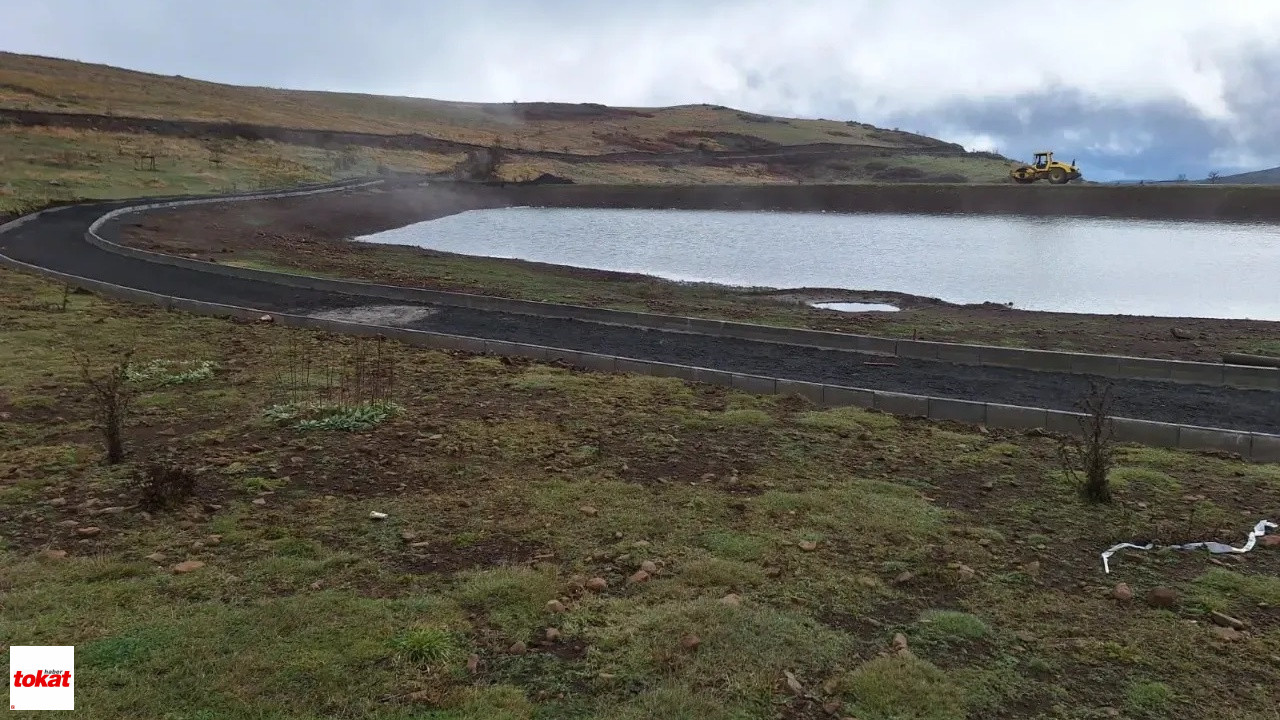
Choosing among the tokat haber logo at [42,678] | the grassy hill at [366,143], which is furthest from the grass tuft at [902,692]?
the grassy hill at [366,143]

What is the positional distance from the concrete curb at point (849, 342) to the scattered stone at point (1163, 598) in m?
8.05

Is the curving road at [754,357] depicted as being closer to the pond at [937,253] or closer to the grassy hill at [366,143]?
the pond at [937,253]

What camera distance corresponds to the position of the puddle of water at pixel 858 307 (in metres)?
20.0

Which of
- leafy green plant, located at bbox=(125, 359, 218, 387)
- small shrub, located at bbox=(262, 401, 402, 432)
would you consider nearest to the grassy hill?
leafy green plant, located at bbox=(125, 359, 218, 387)

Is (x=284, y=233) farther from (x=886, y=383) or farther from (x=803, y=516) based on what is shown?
(x=803, y=516)

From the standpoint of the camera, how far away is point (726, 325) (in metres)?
15.5

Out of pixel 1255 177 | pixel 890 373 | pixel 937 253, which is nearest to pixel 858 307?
pixel 890 373

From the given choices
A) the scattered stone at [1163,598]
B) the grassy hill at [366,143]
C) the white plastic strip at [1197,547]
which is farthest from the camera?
the grassy hill at [366,143]

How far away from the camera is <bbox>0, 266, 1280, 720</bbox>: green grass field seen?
13.6 ft

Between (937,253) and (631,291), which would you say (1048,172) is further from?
(631,291)

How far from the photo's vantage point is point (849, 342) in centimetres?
1417

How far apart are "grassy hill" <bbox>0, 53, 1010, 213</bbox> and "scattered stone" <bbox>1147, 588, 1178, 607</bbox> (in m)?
36.6

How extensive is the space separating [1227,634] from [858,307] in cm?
1619

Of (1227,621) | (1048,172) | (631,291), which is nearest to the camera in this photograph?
(1227,621)
